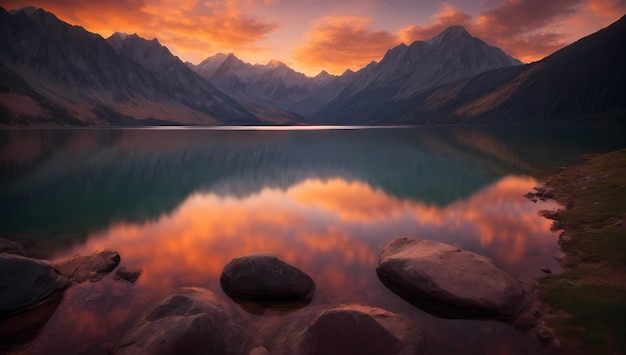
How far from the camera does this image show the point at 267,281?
14805 millimetres

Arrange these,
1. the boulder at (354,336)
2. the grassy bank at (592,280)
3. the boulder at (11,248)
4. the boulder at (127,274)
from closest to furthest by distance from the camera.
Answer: the boulder at (354,336) < the grassy bank at (592,280) < the boulder at (127,274) < the boulder at (11,248)

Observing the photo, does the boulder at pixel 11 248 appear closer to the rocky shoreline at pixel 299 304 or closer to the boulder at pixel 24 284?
the rocky shoreline at pixel 299 304

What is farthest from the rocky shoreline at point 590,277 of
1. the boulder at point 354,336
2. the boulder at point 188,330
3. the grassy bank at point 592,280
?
the boulder at point 188,330

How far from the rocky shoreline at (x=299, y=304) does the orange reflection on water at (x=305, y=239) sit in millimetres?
993

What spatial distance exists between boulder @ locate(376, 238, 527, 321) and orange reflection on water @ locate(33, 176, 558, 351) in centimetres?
116

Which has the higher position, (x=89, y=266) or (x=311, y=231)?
(x=89, y=266)

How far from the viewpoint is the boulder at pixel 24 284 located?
13.0 metres

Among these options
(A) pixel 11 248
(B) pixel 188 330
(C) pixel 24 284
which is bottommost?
(A) pixel 11 248

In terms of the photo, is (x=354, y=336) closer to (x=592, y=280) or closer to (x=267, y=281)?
(x=267, y=281)

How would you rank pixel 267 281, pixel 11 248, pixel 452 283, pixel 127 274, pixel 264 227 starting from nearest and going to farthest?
pixel 452 283
pixel 267 281
pixel 127 274
pixel 11 248
pixel 264 227

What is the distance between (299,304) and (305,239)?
792 centimetres

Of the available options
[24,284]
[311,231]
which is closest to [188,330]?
[24,284]

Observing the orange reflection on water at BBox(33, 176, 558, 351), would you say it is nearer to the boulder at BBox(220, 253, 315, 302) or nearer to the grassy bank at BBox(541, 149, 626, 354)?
the boulder at BBox(220, 253, 315, 302)

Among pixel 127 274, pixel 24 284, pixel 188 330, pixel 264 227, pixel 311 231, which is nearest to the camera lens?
pixel 188 330
